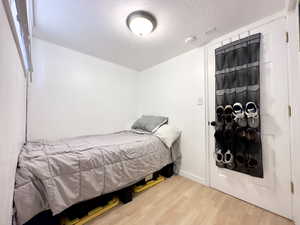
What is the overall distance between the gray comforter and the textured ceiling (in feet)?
4.60

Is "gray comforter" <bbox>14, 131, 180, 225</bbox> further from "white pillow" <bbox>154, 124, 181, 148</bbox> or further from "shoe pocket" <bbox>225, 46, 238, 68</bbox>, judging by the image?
"shoe pocket" <bbox>225, 46, 238, 68</bbox>

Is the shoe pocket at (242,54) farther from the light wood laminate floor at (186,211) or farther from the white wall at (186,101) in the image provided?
the light wood laminate floor at (186,211)

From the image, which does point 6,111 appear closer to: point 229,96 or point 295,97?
point 229,96

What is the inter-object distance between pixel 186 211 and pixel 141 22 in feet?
6.82

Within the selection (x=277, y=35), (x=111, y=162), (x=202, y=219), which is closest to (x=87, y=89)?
(x=111, y=162)

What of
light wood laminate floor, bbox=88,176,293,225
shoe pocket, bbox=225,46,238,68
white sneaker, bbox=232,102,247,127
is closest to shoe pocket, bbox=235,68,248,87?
shoe pocket, bbox=225,46,238,68

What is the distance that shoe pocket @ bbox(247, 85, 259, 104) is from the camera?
4.51 ft

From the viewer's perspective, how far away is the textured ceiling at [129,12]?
1230mm

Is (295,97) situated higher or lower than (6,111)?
higher

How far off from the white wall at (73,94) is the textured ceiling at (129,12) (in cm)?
27

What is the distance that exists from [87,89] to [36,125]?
2.89ft

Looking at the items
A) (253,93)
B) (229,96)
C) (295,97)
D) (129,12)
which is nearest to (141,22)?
(129,12)

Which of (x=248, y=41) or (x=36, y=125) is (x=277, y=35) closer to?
(x=248, y=41)

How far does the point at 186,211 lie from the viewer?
1341 millimetres
